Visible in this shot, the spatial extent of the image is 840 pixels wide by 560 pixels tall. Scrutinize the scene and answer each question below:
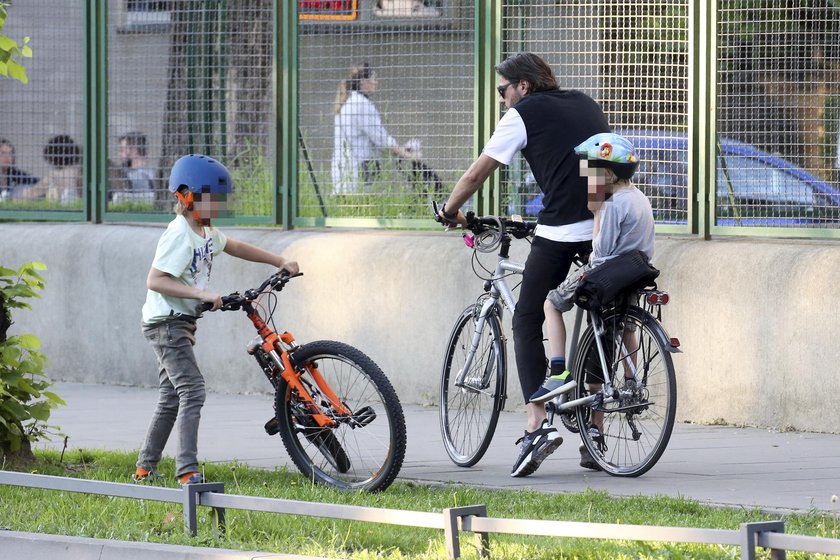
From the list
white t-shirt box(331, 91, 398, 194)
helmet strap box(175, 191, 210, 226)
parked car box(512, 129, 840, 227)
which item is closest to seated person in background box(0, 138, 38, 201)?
white t-shirt box(331, 91, 398, 194)

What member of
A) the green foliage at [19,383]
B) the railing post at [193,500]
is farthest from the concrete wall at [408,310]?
the railing post at [193,500]

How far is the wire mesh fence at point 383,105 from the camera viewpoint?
34.3ft

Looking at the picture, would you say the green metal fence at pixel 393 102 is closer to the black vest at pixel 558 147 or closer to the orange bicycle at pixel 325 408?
the black vest at pixel 558 147

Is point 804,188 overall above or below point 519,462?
above

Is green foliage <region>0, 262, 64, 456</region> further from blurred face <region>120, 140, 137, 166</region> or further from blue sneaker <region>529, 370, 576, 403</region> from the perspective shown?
blurred face <region>120, 140, 137, 166</region>

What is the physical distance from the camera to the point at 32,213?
12.4 meters

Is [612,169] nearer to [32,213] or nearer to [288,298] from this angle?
[288,298]

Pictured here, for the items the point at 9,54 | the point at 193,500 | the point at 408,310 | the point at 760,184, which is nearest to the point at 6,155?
the point at 408,310

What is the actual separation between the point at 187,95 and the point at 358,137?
1.63 m

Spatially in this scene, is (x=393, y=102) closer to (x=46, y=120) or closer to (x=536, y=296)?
(x=46, y=120)

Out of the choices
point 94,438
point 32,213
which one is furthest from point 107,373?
point 94,438

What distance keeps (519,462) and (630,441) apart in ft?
1.92

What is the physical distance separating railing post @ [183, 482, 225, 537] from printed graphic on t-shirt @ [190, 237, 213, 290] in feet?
5.24

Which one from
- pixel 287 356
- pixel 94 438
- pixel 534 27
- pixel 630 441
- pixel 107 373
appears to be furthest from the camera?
pixel 107 373
